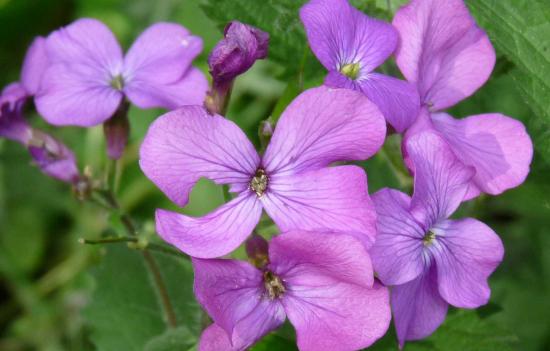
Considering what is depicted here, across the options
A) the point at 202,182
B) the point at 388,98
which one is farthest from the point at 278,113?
the point at 202,182

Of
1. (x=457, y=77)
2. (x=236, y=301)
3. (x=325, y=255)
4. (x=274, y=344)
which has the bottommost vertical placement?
(x=274, y=344)

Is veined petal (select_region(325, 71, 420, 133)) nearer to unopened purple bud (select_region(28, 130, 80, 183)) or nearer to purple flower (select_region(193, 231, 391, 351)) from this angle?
purple flower (select_region(193, 231, 391, 351))

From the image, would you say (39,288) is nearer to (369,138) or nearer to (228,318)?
(228,318)

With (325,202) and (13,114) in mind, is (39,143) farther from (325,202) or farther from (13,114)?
(325,202)

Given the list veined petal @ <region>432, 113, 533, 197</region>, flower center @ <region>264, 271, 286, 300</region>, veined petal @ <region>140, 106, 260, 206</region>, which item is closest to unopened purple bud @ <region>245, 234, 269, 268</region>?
flower center @ <region>264, 271, 286, 300</region>

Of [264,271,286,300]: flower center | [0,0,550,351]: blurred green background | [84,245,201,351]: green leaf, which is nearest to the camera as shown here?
[264,271,286,300]: flower center

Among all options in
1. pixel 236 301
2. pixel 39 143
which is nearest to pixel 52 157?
pixel 39 143
